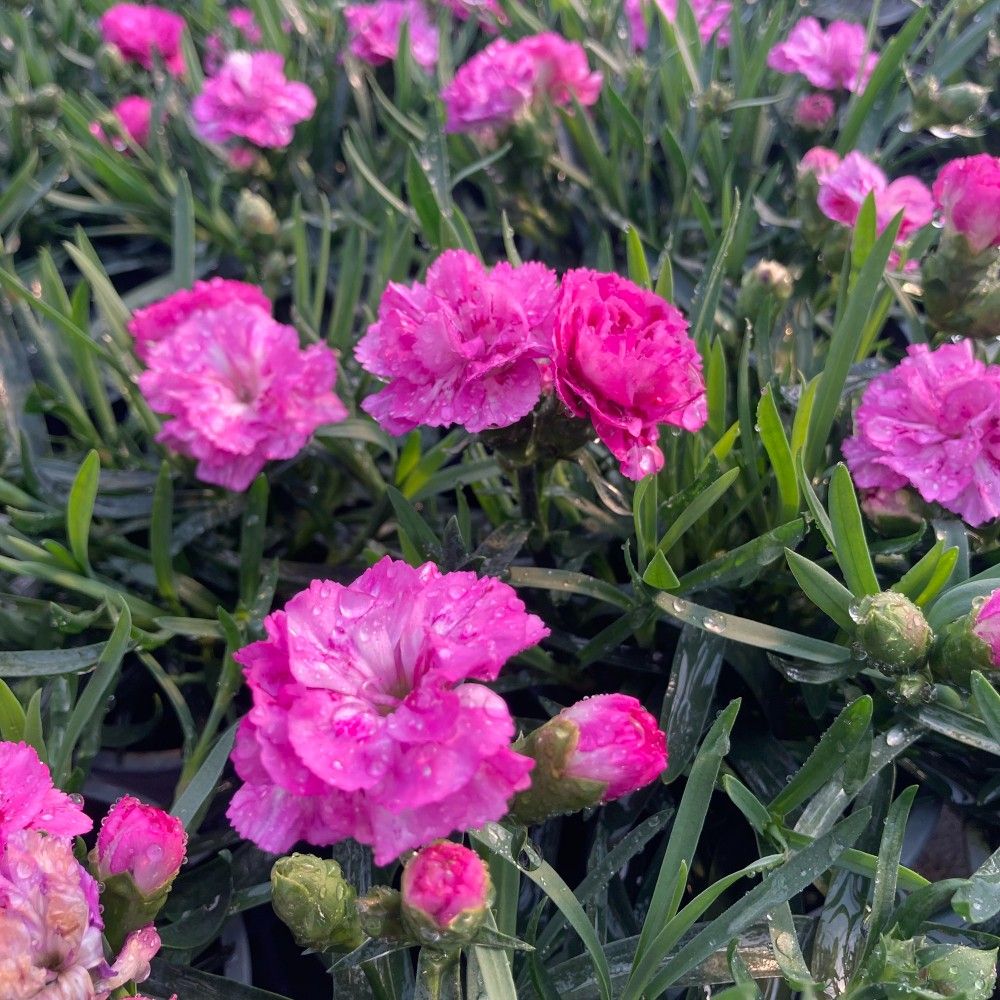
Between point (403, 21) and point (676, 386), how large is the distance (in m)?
1.05

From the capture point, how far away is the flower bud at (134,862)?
551 millimetres

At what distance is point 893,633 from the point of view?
58 cm

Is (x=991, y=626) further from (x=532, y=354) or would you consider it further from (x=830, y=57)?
(x=830, y=57)

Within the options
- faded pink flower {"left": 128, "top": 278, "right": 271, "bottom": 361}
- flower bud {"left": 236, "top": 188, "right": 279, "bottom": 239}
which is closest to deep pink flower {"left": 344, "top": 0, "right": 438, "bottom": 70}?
flower bud {"left": 236, "top": 188, "right": 279, "bottom": 239}

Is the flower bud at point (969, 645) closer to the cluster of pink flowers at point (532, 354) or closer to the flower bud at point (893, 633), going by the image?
the flower bud at point (893, 633)

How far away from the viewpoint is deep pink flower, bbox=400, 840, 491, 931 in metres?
0.47

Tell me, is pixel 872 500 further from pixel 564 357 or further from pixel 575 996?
pixel 575 996

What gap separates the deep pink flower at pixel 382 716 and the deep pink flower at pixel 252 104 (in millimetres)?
930

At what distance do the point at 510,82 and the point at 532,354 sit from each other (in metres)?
0.65

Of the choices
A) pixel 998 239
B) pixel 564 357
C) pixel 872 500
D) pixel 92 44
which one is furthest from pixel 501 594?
pixel 92 44

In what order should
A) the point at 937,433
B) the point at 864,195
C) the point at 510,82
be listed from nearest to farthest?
the point at 937,433, the point at 864,195, the point at 510,82

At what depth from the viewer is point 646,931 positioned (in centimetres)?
57

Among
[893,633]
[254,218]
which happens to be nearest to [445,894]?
[893,633]

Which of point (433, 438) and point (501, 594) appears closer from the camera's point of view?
point (501, 594)
